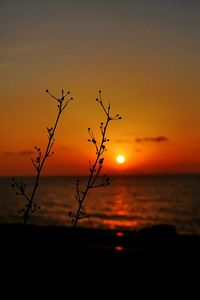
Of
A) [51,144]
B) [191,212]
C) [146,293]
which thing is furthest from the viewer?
[191,212]

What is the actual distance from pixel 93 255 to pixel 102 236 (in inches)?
137

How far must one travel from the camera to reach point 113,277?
4.25 meters

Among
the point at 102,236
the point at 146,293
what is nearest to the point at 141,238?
the point at 102,236

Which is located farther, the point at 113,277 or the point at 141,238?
the point at 141,238

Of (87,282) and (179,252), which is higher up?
(179,252)

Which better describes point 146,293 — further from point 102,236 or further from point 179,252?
point 102,236

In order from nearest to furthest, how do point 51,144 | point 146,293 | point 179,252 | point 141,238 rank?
point 146,293 < point 179,252 < point 51,144 < point 141,238

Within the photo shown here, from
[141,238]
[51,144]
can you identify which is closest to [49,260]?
[51,144]

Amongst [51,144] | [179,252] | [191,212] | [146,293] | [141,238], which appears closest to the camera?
[146,293]

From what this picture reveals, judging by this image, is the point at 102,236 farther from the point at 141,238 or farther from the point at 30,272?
the point at 30,272

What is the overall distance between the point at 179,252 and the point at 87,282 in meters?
0.93

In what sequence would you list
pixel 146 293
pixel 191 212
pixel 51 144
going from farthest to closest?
pixel 191 212 < pixel 51 144 < pixel 146 293

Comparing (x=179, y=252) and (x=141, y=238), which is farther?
(x=141, y=238)

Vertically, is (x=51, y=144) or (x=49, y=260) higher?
(x=51, y=144)
